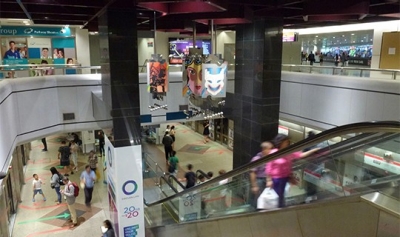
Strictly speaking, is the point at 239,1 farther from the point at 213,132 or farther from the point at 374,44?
the point at 213,132

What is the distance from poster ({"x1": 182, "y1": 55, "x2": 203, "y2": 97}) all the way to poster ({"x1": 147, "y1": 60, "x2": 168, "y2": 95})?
0.60 meters

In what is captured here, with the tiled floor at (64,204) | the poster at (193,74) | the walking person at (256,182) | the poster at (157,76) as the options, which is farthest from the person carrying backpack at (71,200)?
the walking person at (256,182)

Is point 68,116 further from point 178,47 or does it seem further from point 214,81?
point 178,47

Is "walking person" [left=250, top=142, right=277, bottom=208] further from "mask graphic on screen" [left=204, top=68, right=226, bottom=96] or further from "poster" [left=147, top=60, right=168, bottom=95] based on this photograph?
"poster" [left=147, top=60, right=168, bottom=95]

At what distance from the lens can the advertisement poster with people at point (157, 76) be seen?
8734 mm

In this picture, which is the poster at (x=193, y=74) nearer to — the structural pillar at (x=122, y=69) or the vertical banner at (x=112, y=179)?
the structural pillar at (x=122, y=69)

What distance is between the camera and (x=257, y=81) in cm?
966

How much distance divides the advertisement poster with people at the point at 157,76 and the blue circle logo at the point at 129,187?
2.55m

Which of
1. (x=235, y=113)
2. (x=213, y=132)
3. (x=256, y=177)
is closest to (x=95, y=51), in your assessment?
(x=213, y=132)

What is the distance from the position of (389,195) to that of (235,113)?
7849 millimetres

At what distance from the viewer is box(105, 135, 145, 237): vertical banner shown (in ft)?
24.4

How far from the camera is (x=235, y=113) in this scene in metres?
10.8

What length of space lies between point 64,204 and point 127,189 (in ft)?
17.7

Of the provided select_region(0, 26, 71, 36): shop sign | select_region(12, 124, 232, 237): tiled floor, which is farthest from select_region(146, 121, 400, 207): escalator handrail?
select_region(0, 26, 71, 36): shop sign
